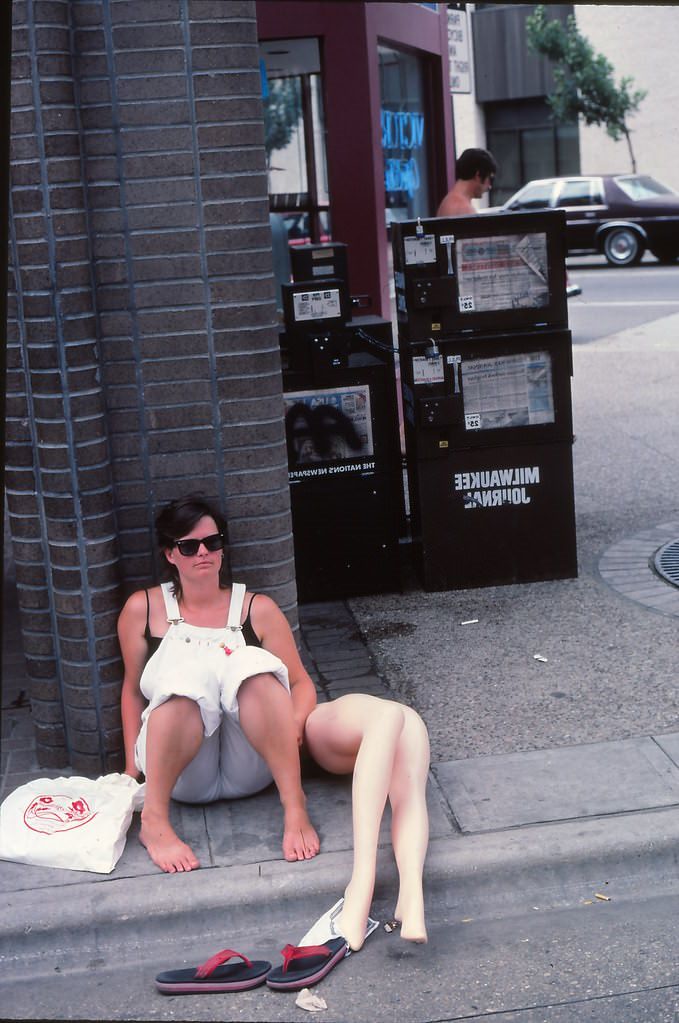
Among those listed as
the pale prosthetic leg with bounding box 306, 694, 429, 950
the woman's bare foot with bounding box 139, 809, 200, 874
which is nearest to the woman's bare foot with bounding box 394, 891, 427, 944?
the pale prosthetic leg with bounding box 306, 694, 429, 950

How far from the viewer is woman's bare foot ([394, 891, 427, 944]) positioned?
10.4ft

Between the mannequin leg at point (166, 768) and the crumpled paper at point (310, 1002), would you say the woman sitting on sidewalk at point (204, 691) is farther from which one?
the crumpled paper at point (310, 1002)

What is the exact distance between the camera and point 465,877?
355 cm

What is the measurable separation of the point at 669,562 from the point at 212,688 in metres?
3.27

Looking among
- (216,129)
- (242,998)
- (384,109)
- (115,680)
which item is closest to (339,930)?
(242,998)

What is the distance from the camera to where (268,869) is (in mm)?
3559

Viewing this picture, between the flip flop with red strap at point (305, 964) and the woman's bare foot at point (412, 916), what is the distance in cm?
17

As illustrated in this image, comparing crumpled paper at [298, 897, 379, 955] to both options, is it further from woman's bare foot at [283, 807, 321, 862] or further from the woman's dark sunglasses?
the woman's dark sunglasses

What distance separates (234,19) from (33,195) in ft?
2.70

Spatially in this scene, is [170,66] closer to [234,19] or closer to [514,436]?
[234,19]

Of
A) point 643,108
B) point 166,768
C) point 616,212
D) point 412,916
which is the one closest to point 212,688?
point 166,768

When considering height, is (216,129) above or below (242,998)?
above

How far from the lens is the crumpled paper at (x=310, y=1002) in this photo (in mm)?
3080

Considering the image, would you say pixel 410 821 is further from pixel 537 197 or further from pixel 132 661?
pixel 537 197
